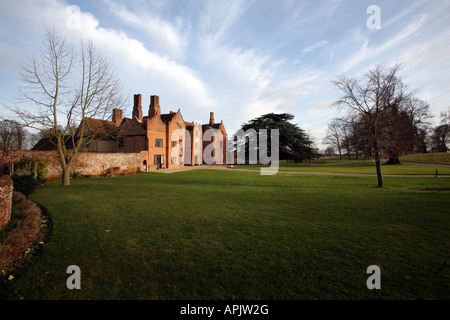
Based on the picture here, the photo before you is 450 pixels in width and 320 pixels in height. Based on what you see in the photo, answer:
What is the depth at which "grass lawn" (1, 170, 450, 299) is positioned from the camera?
3.77m

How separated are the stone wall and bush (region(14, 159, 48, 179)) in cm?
51

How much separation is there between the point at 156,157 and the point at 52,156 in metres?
16.9

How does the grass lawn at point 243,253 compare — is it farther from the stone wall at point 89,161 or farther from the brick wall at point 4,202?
the stone wall at point 89,161

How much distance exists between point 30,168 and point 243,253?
20927mm

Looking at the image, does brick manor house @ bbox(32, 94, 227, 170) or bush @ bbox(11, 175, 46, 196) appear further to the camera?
brick manor house @ bbox(32, 94, 227, 170)

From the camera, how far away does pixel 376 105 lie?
1592 cm

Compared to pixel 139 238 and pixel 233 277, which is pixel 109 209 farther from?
pixel 233 277

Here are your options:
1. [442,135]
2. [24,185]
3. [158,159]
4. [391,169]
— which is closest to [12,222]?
[24,185]

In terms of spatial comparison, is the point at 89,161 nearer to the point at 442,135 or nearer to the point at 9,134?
the point at 9,134

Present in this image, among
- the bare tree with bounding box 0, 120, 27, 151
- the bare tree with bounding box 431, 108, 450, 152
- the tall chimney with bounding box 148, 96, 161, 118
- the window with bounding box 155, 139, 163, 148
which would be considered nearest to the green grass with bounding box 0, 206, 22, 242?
the bare tree with bounding box 0, 120, 27, 151

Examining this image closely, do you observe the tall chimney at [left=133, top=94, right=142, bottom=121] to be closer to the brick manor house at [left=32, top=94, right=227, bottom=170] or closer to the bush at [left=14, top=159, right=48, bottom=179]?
the brick manor house at [left=32, top=94, right=227, bottom=170]

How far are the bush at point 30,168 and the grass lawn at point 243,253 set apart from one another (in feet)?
38.1

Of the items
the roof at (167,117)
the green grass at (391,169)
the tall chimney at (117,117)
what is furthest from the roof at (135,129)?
the green grass at (391,169)
